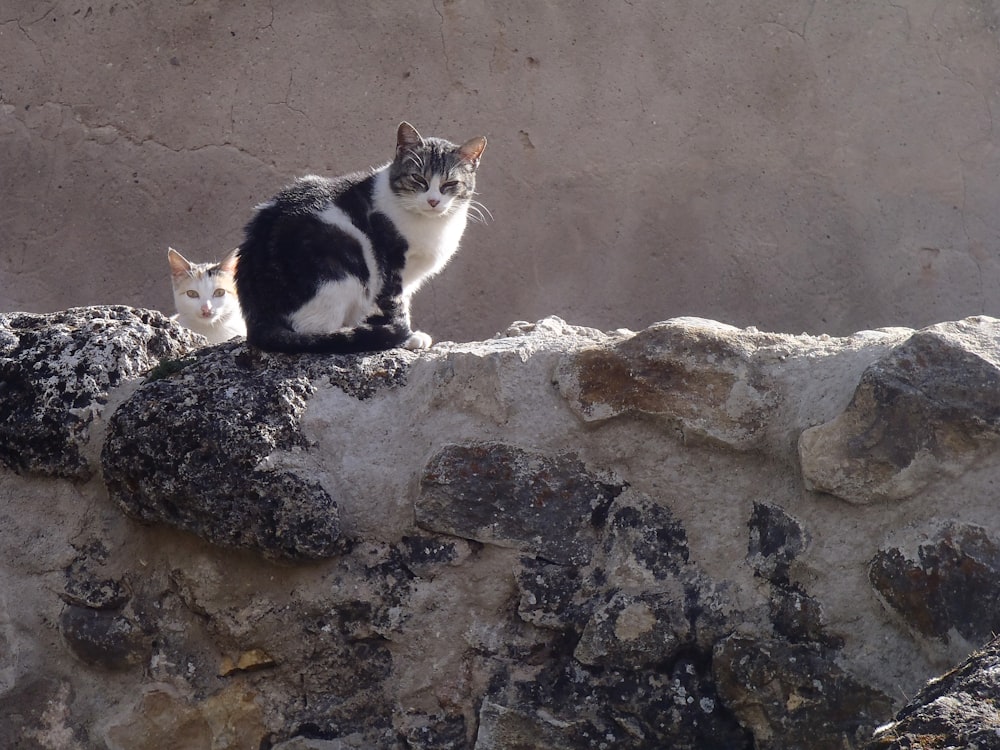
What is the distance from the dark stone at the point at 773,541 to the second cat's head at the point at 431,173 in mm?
1797

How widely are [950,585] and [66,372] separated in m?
2.20

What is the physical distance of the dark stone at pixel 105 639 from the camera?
2783mm

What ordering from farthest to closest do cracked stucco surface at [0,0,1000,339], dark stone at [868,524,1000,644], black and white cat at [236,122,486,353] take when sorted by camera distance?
cracked stucco surface at [0,0,1000,339]
black and white cat at [236,122,486,353]
dark stone at [868,524,1000,644]

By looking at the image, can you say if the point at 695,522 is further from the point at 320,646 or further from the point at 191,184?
the point at 191,184

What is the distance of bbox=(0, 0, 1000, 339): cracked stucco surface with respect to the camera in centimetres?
527

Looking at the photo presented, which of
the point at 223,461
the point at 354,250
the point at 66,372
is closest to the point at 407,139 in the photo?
the point at 354,250

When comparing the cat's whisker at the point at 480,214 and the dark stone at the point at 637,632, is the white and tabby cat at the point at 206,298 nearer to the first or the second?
the cat's whisker at the point at 480,214

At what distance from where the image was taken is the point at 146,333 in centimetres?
309

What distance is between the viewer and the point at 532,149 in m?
5.32

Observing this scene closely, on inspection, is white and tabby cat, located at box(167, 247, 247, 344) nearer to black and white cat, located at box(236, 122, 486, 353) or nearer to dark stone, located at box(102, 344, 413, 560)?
black and white cat, located at box(236, 122, 486, 353)

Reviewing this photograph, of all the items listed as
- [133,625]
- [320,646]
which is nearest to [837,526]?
[320,646]

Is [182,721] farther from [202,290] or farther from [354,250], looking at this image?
[202,290]

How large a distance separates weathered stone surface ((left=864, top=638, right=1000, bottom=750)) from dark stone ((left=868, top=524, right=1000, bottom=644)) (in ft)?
1.61

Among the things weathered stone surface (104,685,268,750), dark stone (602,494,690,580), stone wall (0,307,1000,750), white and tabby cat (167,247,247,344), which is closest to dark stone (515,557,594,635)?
stone wall (0,307,1000,750)
